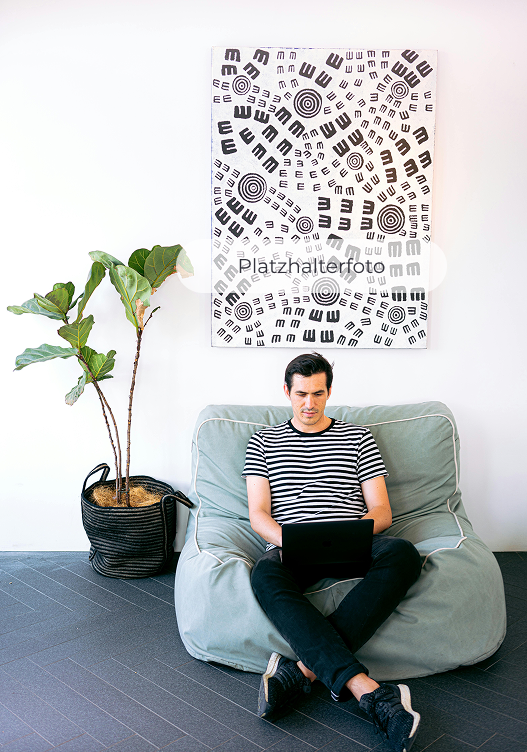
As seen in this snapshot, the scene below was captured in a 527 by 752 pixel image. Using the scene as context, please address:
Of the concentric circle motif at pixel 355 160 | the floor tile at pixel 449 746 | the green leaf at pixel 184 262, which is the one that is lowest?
the floor tile at pixel 449 746

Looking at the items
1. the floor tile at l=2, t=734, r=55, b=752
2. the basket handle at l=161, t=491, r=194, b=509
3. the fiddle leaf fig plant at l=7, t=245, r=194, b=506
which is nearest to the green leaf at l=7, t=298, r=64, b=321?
the fiddle leaf fig plant at l=7, t=245, r=194, b=506

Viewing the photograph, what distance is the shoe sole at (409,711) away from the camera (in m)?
1.57

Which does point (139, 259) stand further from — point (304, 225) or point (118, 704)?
point (118, 704)

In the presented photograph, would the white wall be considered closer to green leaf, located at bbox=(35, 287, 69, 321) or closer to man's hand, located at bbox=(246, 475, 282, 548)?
green leaf, located at bbox=(35, 287, 69, 321)

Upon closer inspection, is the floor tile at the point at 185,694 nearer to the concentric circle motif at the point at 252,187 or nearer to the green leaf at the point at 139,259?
the green leaf at the point at 139,259

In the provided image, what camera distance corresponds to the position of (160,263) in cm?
255

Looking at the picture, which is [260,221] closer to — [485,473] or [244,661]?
[485,473]

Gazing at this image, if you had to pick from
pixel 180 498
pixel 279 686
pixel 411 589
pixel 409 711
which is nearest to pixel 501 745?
pixel 409 711

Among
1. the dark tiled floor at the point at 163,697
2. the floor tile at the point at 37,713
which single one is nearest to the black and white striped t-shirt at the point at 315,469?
the dark tiled floor at the point at 163,697

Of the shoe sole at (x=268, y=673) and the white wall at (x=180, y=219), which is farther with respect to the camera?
the white wall at (x=180, y=219)

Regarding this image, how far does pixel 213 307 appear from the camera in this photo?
9.37 feet

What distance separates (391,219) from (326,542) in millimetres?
1591

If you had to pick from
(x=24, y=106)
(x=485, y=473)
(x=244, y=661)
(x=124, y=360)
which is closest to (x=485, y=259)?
(x=485, y=473)

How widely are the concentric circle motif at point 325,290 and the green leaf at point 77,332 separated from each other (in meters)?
1.02
